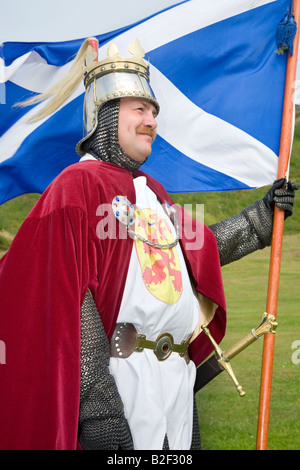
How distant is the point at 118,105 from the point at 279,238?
40.0 inches

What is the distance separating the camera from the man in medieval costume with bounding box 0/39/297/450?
2.05 m

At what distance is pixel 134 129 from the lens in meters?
2.47

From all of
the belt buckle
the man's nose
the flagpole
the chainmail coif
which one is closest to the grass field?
the flagpole

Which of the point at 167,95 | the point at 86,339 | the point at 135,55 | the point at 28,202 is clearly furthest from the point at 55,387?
the point at 28,202

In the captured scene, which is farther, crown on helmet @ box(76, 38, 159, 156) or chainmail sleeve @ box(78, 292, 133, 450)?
crown on helmet @ box(76, 38, 159, 156)

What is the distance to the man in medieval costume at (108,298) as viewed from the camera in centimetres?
205

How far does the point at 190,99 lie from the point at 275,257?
3.74 feet

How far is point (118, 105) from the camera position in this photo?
2504 mm

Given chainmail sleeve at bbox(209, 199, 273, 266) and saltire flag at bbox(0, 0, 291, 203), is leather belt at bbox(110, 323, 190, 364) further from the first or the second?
saltire flag at bbox(0, 0, 291, 203)

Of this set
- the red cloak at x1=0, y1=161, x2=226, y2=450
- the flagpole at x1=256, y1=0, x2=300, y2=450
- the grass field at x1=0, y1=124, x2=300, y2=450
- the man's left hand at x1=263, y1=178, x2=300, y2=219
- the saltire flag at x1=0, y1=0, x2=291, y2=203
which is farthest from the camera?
the grass field at x1=0, y1=124, x2=300, y2=450

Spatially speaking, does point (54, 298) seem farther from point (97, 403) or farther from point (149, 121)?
point (149, 121)

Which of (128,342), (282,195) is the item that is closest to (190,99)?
(282,195)

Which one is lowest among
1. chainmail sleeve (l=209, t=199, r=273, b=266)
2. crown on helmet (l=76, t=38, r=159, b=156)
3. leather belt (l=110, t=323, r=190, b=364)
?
leather belt (l=110, t=323, r=190, b=364)
